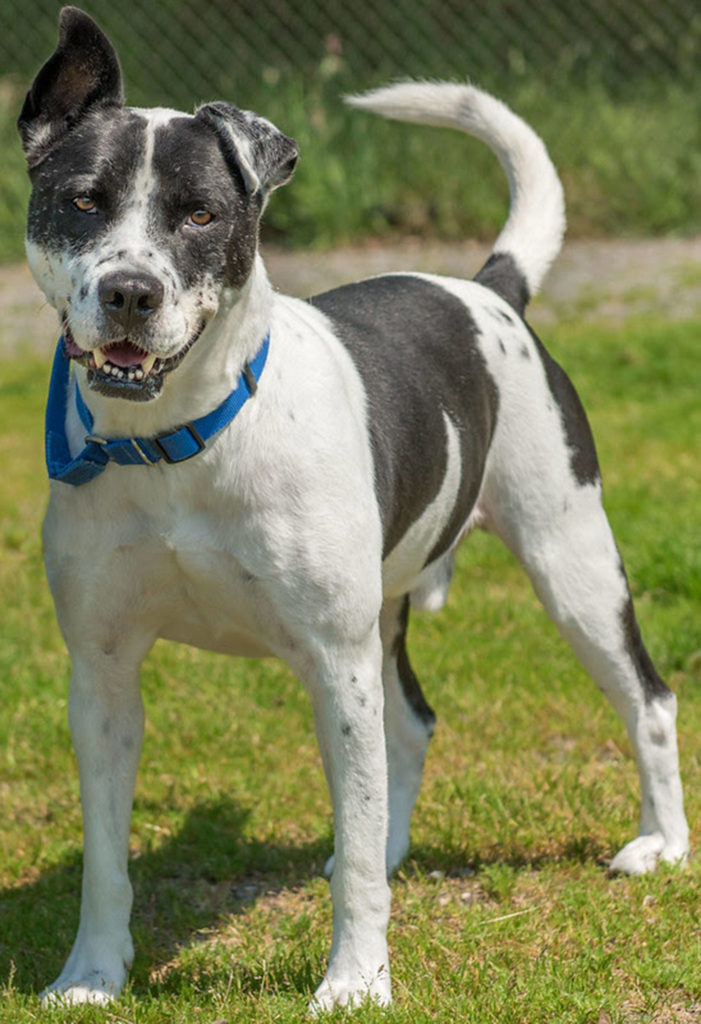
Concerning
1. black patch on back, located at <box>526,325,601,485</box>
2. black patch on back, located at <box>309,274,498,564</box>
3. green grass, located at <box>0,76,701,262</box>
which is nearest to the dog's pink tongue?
black patch on back, located at <box>309,274,498,564</box>

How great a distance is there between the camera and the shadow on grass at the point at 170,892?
3.69 m

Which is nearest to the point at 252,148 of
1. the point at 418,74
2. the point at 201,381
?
the point at 201,381

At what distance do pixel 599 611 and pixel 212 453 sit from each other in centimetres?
133

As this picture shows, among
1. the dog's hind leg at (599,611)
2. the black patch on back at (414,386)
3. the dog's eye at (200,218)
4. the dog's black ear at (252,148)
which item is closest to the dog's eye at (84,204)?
the dog's eye at (200,218)

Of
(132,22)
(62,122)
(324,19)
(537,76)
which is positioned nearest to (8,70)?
(132,22)

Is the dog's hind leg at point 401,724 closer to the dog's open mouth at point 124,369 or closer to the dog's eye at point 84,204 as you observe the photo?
the dog's open mouth at point 124,369

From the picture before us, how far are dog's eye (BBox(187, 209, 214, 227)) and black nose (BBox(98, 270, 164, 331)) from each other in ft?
0.72

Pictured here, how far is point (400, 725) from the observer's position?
169 inches

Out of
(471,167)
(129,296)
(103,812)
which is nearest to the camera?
(129,296)

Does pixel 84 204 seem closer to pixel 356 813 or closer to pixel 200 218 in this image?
pixel 200 218

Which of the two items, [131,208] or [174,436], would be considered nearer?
[131,208]

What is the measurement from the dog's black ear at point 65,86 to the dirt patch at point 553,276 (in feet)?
21.0

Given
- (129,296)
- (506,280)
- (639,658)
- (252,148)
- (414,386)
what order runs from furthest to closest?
1. (506,280)
2. (639,658)
3. (414,386)
4. (252,148)
5. (129,296)

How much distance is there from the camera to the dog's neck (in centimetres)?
310
